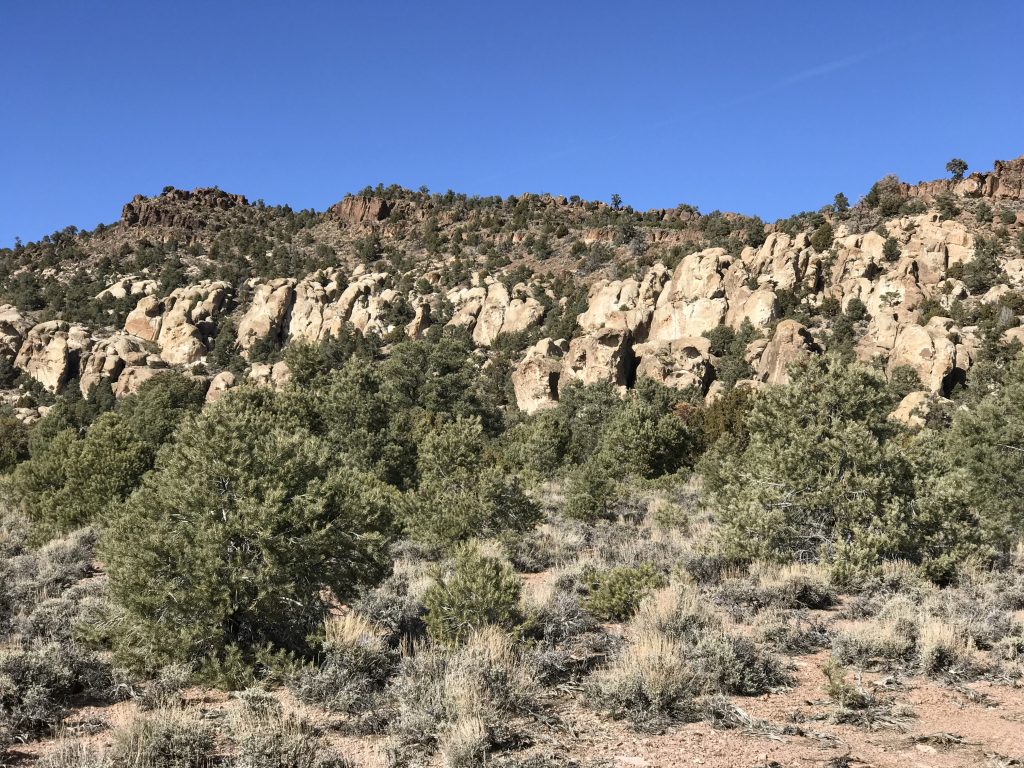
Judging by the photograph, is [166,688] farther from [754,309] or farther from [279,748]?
[754,309]

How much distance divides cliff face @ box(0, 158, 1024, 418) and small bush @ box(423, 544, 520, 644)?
40537mm

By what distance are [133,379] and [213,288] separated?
1488 centimetres

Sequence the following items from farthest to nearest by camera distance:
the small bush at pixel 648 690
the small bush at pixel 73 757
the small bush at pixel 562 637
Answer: the small bush at pixel 562 637, the small bush at pixel 648 690, the small bush at pixel 73 757

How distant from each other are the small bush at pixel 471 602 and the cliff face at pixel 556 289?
4054cm

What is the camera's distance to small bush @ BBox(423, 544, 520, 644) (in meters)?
8.26

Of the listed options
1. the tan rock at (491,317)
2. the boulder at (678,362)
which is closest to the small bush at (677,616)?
the boulder at (678,362)

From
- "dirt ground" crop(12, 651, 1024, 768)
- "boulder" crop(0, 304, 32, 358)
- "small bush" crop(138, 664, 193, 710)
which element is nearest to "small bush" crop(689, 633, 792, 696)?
"dirt ground" crop(12, 651, 1024, 768)

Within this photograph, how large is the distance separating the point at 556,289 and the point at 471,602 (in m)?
61.3

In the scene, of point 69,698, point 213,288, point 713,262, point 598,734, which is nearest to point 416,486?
point 69,698

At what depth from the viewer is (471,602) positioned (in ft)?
27.4

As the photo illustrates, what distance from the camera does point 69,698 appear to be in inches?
275

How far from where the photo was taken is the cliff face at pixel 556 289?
52125mm

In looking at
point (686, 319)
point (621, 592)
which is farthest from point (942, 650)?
point (686, 319)

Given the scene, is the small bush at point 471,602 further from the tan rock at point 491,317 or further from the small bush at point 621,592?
the tan rock at point 491,317
